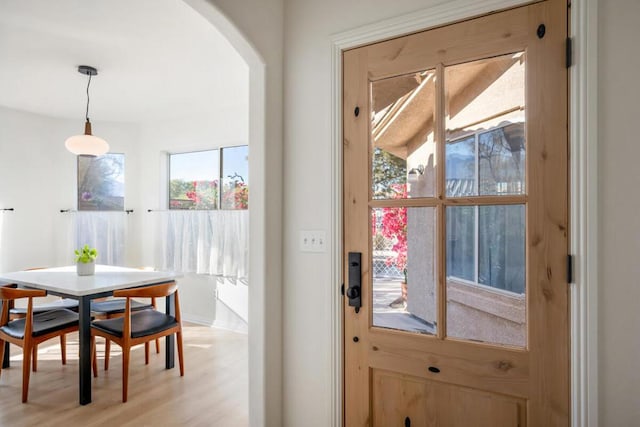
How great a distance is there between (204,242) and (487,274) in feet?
11.9

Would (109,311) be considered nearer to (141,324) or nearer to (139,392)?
A: (141,324)

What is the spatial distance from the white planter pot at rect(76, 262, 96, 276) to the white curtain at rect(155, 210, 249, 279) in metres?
1.39

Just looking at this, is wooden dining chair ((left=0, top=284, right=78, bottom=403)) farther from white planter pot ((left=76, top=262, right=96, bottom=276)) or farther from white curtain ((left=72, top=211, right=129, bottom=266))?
white curtain ((left=72, top=211, right=129, bottom=266))

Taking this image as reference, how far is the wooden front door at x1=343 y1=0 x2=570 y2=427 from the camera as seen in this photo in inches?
57.3

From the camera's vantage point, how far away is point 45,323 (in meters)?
2.82

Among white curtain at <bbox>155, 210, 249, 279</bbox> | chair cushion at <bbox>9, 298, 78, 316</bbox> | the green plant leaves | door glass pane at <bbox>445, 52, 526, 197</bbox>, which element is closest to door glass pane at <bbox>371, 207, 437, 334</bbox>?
door glass pane at <bbox>445, 52, 526, 197</bbox>

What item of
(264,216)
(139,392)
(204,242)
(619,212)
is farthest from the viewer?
(204,242)

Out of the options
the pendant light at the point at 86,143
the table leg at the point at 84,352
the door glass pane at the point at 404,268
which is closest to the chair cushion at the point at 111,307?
the table leg at the point at 84,352

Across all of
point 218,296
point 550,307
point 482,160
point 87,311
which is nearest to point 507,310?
point 550,307

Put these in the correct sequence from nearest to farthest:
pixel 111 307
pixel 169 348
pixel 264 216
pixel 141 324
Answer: pixel 264 216 < pixel 141 324 < pixel 169 348 < pixel 111 307

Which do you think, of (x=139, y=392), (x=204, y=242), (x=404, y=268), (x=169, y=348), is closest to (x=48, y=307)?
(x=169, y=348)

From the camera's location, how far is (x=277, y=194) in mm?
2010

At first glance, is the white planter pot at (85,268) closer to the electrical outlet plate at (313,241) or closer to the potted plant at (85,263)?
the potted plant at (85,263)

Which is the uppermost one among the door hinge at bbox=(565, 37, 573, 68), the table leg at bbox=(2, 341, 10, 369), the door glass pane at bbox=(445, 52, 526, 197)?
the door hinge at bbox=(565, 37, 573, 68)
